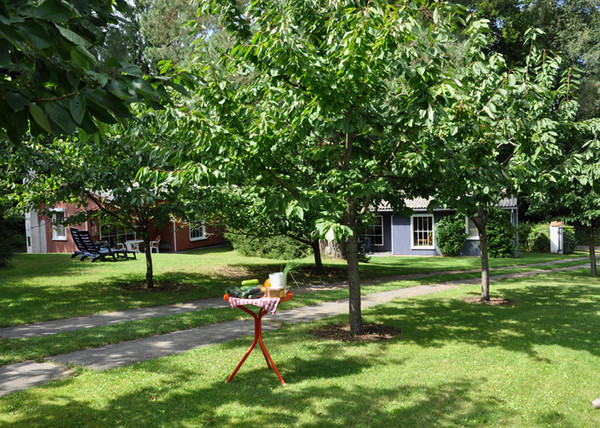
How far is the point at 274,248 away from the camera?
2152cm

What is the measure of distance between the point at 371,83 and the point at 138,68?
4.74 m

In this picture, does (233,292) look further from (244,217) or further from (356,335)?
(244,217)

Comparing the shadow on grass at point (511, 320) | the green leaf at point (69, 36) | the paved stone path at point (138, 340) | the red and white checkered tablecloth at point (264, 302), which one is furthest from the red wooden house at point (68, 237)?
the green leaf at point (69, 36)

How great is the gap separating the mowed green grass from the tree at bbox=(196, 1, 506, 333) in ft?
18.7

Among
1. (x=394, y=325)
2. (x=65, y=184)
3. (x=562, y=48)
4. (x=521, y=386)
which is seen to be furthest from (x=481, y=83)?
(x=562, y=48)

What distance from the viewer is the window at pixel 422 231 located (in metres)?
24.9

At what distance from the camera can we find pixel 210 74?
22.2 feet

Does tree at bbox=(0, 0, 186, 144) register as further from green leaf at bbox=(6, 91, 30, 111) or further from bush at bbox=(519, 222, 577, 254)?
bush at bbox=(519, 222, 577, 254)

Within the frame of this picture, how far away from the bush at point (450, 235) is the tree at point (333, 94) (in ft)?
54.8

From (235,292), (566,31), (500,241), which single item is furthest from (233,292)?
(566,31)

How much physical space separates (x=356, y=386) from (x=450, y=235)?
19681 mm

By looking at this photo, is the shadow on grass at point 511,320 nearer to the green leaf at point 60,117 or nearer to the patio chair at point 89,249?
the green leaf at point 60,117

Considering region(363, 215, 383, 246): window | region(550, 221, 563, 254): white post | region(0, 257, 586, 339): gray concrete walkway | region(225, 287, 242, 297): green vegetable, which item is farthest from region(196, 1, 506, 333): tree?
region(550, 221, 563, 254): white post

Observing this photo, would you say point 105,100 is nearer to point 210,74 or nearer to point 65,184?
point 210,74
